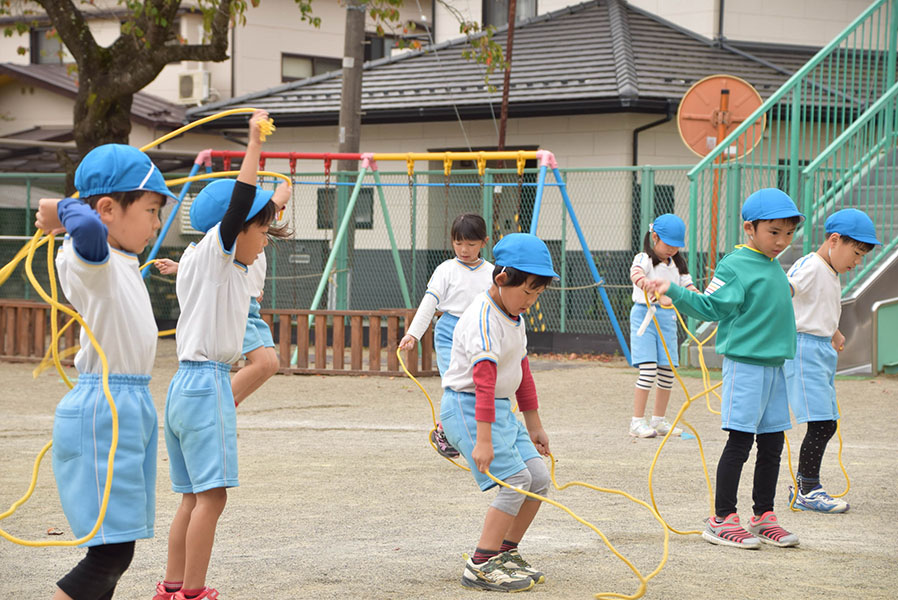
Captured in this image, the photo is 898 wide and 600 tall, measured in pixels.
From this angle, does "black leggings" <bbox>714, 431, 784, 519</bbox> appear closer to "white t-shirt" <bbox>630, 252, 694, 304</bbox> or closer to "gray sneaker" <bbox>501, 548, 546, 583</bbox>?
"gray sneaker" <bbox>501, 548, 546, 583</bbox>

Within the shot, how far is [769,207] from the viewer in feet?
17.0

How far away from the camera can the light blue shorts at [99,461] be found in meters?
3.29

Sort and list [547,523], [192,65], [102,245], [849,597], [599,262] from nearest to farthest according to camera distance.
Result: [102,245] → [849,597] → [547,523] → [599,262] → [192,65]

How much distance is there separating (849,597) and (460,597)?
145cm

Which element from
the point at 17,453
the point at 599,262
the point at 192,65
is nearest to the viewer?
the point at 17,453

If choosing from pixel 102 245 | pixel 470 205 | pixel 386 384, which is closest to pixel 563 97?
pixel 470 205

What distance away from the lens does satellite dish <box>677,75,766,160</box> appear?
13383 millimetres

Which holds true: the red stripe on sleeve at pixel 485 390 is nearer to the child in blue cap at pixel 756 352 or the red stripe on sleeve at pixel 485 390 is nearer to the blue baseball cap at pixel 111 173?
the child in blue cap at pixel 756 352

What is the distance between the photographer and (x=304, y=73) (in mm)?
25312

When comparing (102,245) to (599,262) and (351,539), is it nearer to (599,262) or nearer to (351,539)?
(351,539)

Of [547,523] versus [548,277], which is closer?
[548,277]

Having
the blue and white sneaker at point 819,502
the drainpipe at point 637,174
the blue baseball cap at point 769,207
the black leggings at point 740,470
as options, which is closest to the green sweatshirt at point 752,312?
the blue baseball cap at point 769,207

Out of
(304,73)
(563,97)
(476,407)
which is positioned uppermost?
(304,73)

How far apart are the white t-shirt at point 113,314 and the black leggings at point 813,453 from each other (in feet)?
12.4
